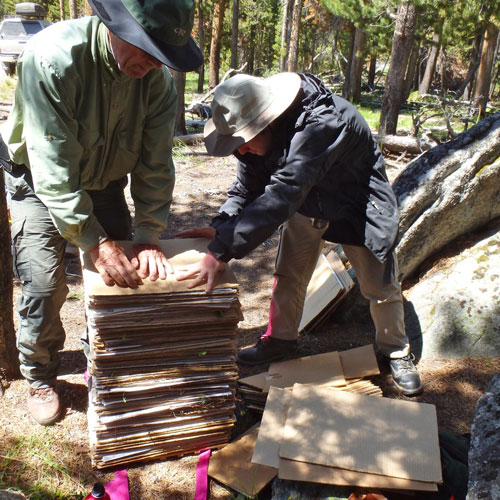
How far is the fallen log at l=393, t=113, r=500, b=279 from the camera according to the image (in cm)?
408

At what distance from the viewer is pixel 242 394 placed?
10.9 ft

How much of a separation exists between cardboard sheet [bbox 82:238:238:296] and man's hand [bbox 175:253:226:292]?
0.03 metres

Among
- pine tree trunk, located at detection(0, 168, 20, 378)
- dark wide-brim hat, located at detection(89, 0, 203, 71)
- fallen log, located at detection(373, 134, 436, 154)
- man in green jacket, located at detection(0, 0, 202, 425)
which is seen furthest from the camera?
fallen log, located at detection(373, 134, 436, 154)

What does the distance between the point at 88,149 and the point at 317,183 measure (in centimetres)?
130

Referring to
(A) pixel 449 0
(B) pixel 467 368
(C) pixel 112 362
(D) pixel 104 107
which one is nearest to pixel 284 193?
(D) pixel 104 107

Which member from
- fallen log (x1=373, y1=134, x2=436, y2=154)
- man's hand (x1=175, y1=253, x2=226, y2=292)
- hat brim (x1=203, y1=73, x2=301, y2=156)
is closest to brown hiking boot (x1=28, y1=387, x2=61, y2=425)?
man's hand (x1=175, y1=253, x2=226, y2=292)

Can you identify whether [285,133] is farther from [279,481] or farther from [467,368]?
[467,368]

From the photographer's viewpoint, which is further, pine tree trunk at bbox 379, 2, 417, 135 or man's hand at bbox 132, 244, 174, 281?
pine tree trunk at bbox 379, 2, 417, 135

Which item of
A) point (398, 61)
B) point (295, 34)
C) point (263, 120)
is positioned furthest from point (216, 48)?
point (263, 120)

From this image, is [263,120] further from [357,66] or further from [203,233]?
[357,66]

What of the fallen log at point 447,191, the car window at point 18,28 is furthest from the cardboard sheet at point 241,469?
the car window at point 18,28

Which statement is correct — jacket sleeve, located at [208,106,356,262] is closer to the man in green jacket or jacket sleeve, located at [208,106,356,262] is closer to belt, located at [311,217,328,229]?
the man in green jacket

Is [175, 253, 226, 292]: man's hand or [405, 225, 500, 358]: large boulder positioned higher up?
[175, 253, 226, 292]: man's hand

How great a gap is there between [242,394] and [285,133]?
168 cm
